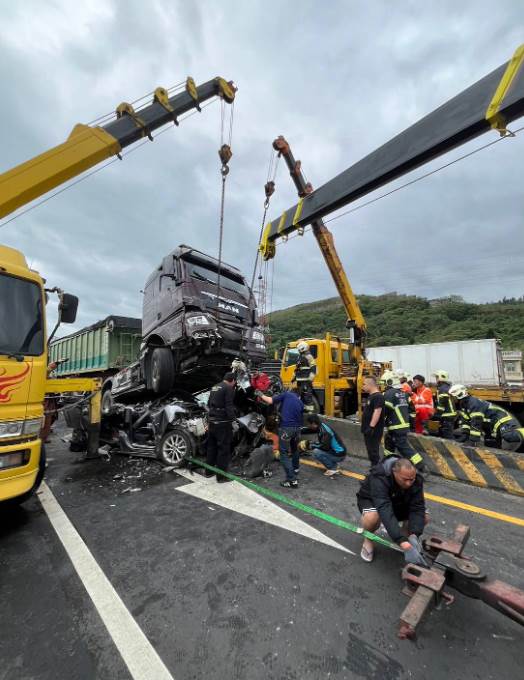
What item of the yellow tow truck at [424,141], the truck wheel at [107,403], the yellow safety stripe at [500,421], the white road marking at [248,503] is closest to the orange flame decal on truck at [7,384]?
A: the white road marking at [248,503]

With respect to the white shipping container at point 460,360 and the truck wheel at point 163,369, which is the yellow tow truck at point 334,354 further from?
the white shipping container at point 460,360

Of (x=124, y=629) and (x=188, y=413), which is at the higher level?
(x=188, y=413)

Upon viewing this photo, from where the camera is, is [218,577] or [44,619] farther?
[218,577]

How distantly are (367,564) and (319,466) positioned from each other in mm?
2612

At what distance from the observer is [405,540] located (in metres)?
2.23

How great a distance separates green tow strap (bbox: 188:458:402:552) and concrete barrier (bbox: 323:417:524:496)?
227 centimetres

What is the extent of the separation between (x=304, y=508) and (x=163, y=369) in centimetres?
342

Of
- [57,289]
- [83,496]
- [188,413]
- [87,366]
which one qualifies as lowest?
[83,496]

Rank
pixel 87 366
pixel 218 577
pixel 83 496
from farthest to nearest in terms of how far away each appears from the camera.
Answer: pixel 87 366
pixel 83 496
pixel 218 577

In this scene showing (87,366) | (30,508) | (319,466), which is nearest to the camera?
(30,508)

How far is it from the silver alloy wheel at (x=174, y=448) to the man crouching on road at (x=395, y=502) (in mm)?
3198

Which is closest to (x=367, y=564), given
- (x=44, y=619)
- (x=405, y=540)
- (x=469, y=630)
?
(x=405, y=540)

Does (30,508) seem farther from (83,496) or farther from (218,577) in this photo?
(218,577)

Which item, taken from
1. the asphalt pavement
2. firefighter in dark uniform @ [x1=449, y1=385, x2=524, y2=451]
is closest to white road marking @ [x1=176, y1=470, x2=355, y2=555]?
the asphalt pavement
